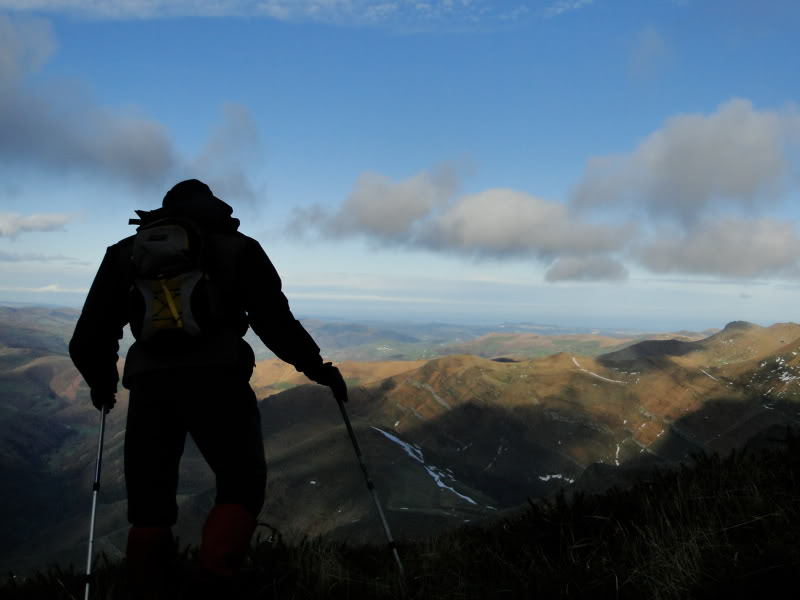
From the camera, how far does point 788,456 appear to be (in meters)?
7.48

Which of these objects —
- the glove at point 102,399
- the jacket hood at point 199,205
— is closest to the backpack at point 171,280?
the jacket hood at point 199,205

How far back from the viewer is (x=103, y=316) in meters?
5.48

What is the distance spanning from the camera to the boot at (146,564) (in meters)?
4.93

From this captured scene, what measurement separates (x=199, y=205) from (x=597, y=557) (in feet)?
16.6

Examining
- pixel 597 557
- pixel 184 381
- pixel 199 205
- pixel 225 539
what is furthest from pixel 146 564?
pixel 597 557

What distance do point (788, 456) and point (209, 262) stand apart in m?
7.48

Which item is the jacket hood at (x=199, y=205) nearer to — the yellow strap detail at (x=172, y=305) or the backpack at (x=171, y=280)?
the backpack at (x=171, y=280)

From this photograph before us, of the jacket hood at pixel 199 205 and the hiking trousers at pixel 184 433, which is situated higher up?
the jacket hood at pixel 199 205

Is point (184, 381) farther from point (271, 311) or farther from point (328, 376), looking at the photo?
point (328, 376)

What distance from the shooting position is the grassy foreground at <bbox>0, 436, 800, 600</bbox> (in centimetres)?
458

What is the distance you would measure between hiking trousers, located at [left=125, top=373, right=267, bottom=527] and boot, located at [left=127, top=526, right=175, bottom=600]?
0.09m

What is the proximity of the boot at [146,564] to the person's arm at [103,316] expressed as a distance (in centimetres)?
153

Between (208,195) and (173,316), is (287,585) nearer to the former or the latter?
(173,316)

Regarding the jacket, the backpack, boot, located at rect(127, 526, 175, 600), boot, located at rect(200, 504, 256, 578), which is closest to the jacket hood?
the jacket
